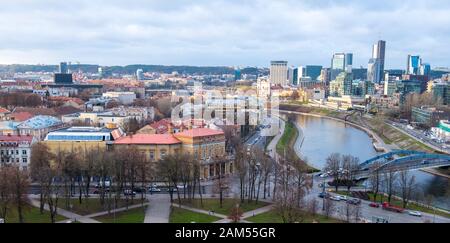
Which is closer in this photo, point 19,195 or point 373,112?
point 19,195

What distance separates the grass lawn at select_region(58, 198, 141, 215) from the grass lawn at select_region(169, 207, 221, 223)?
61cm

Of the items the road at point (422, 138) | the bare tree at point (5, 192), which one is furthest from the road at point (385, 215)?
the road at point (422, 138)

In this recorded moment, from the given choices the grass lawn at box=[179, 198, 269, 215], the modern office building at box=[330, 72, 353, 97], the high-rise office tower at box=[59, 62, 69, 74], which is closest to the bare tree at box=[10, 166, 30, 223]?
the grass lawn at box=[179, 198, 269, 215]

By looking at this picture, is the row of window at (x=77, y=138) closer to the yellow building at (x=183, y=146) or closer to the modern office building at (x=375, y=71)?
the yellow building at (x=183, y=146)

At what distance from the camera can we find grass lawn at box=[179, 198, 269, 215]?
15.9ft

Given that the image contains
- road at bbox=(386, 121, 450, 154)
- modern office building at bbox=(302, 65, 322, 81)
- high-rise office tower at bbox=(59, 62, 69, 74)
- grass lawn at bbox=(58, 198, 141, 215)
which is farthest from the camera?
modern office building at bbox=(302, 65, 322, 81)

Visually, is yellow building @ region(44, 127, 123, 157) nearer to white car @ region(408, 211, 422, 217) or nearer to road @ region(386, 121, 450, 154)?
white car @ region(408, 211, 422, 217)

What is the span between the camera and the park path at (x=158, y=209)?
4.36m

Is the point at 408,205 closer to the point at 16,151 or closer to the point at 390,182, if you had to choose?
the point at 390,182

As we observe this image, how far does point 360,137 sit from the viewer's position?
1281 cm

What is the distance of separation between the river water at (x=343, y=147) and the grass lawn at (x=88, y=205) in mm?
3656
